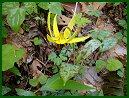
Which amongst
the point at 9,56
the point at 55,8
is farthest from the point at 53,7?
the point at 9,56

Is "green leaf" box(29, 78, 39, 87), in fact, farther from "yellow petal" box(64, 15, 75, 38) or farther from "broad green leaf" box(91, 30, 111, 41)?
"broad green leaf" box(91, 30, 111, 41)

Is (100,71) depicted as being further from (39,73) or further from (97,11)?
(97,11)

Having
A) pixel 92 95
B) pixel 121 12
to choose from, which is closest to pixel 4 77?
pixel 92 95

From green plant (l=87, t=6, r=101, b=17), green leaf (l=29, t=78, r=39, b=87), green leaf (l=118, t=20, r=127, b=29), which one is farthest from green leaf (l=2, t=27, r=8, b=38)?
green leaf (l=118, t=20, r=127, b=29)

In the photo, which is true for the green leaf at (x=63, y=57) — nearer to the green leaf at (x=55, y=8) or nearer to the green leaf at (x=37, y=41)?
the green leaf at (x=37, y=41)

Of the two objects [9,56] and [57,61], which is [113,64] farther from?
[9,56]
